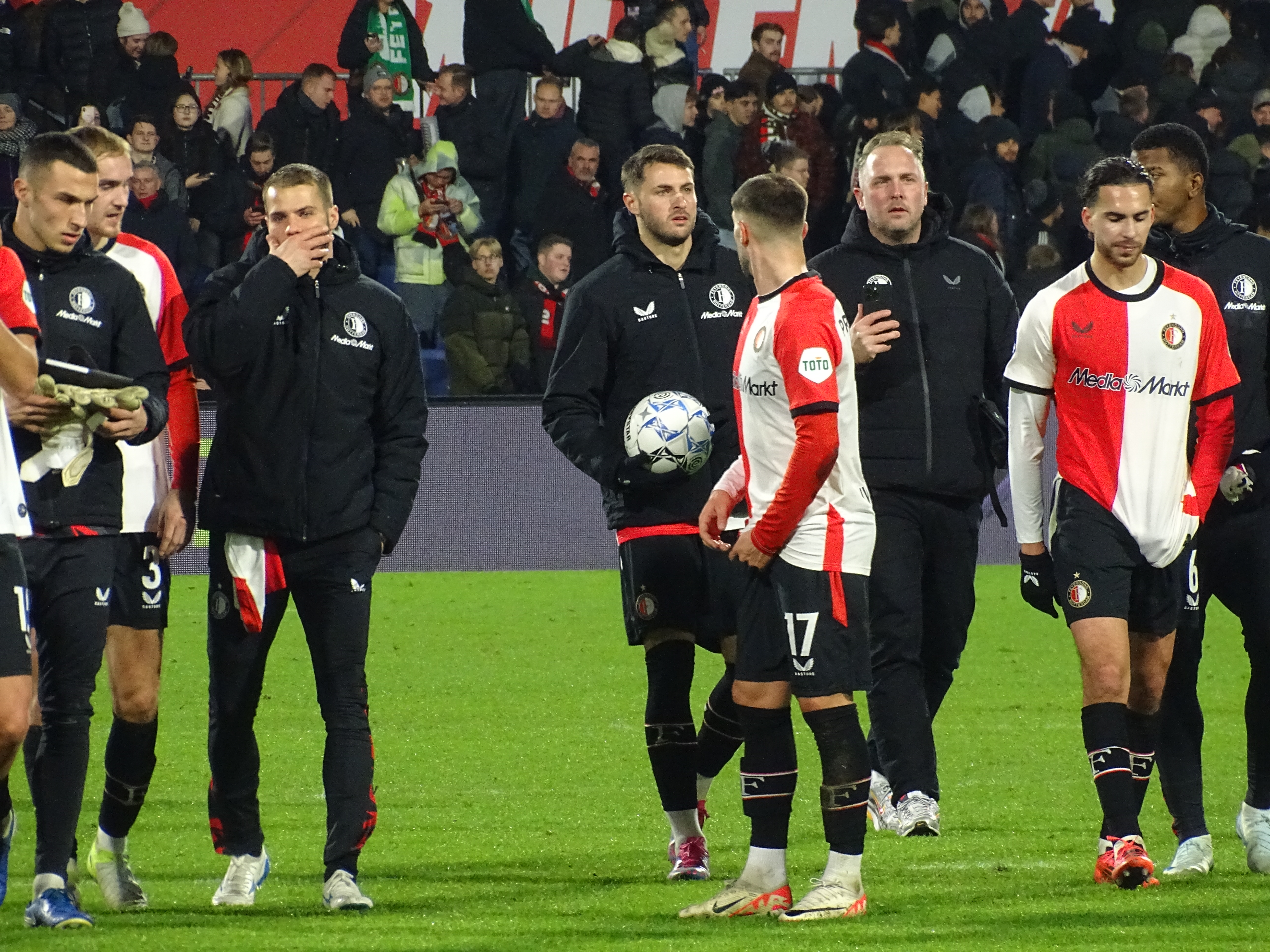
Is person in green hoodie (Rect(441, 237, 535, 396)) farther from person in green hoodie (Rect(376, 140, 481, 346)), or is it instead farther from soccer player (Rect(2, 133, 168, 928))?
soccer player (Rect(2, 133, 168, 928))

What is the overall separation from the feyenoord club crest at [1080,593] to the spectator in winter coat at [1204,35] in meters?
13.6

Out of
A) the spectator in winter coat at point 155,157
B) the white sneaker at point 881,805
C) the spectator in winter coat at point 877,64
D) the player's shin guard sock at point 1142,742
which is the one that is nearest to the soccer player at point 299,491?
the white sneaker at point 881,805

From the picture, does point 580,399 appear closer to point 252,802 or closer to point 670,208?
point 670,208

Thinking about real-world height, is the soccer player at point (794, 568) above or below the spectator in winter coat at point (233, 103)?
below

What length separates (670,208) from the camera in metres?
6.24

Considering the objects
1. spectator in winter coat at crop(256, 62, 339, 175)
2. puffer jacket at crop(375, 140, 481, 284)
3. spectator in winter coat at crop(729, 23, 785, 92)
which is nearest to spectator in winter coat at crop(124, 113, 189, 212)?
spectator in winter coat at crop(256, 62, 339, 175)

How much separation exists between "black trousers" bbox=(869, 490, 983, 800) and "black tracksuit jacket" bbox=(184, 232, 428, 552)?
5.87 ft

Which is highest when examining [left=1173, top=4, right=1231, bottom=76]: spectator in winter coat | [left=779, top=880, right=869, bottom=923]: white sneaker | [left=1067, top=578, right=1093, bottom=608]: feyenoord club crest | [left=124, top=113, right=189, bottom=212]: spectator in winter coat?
[left=1173, top=4, right=1231, bottom=76]: spectator in winter coat

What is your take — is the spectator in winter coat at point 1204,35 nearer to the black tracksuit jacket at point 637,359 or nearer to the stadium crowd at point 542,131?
the stadium crowd at point 542,131

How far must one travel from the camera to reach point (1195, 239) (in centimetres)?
629

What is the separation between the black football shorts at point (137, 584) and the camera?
588 centimetres

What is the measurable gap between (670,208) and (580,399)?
680 mm

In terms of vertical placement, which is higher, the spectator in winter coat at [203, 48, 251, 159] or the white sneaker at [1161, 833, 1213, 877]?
the spectator in winter coat at [203, 48, 251, 159]

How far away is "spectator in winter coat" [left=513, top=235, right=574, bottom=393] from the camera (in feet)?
50.2
